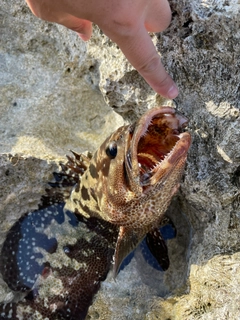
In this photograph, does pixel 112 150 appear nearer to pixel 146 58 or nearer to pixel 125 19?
pixel 146 58

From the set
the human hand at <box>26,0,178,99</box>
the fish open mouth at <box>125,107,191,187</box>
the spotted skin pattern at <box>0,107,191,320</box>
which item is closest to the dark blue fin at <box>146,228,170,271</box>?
the spotted skin pattern at <box>0,107,191,320</box>

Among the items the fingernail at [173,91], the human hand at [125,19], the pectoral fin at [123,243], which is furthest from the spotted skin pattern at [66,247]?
the human hand at [125,19]

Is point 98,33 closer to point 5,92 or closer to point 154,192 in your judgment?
point 5,92

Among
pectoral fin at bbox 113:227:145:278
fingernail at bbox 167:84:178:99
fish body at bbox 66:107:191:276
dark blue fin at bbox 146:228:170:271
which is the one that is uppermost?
fingernail at bbox 167:84:178:99

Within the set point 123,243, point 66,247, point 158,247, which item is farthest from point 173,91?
point 66,247

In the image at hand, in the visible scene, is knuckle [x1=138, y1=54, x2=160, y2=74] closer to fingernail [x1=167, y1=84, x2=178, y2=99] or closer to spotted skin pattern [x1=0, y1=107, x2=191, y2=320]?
fingernail [x1=167, y1=84, x2=178, y2=99]
